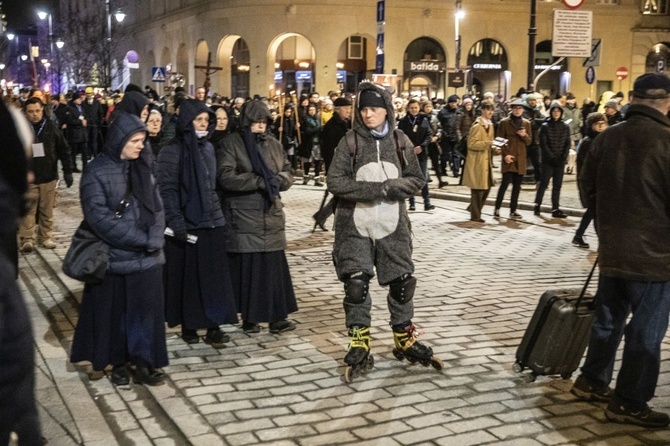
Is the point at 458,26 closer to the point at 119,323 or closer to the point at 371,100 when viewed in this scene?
the point at 371,100

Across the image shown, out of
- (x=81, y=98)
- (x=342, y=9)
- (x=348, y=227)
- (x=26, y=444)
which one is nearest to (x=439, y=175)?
(x=81, y=98)

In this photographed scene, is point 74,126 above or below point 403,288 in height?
above

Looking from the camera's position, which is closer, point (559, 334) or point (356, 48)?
point (559, 334)

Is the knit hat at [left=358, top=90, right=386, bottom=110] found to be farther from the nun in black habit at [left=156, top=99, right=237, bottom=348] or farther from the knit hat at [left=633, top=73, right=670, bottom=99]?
the knit hat at [left=633, top=73, right=670, bottom=99]

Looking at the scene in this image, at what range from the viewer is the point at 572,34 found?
17922 mm

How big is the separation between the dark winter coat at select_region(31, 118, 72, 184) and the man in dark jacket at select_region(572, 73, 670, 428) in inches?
322

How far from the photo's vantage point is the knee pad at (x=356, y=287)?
6.20 meters

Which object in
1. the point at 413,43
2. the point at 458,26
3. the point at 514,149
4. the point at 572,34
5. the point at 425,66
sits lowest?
the point at 514,149

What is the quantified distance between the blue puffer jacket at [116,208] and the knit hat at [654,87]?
10.7 feet

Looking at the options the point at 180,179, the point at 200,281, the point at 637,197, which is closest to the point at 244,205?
the point at 180,179

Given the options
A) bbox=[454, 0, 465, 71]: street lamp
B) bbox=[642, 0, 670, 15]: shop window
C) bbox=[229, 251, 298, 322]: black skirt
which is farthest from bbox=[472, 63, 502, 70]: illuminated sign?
bbox=[229, 251, 298, 322]: black skirt

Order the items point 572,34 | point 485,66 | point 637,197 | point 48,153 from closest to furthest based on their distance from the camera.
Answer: point 637,197 < point 48,153 < point 572,34 < point 485,66

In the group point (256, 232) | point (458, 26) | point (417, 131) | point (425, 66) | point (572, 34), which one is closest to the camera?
point (256, 232)

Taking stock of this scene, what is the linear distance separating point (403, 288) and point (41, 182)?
7.33m
